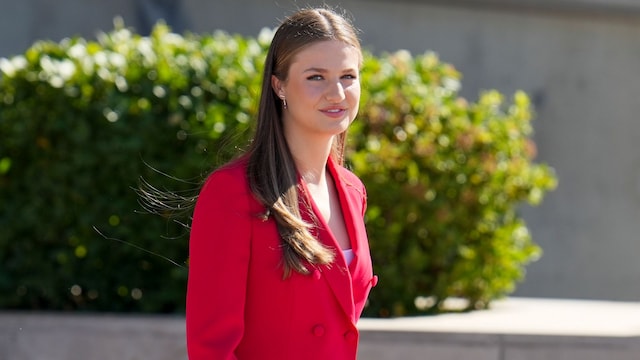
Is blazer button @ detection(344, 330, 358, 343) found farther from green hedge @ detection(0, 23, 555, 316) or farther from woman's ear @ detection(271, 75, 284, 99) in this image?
green hedge @ detection(0, 23, 555, 316)

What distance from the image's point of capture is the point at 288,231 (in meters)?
2.59

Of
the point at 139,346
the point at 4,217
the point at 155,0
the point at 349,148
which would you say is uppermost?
the point at 155,0

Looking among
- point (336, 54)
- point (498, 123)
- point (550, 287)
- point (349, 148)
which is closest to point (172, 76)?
point (349, 148)

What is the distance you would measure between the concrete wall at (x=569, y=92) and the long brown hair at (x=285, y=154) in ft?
21.9

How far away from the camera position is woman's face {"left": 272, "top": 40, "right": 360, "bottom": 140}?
Answer: 2721 millimetres

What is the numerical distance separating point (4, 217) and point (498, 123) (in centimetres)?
299

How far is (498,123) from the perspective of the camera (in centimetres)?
678

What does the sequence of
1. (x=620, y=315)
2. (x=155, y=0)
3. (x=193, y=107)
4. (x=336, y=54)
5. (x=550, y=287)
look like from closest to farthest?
(x=336, y=54) < (x=193, y=107) < (x=620, y=315) < (x=155, y=0) < (x=550, y=287)

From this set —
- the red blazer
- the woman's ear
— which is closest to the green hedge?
the woman's ear

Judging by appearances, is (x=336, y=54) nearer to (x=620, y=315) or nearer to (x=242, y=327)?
(x=242, y=327)

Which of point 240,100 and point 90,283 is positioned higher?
point 240,100

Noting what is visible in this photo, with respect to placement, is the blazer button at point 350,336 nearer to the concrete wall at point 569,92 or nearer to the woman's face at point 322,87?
the woman's face at point 322,87

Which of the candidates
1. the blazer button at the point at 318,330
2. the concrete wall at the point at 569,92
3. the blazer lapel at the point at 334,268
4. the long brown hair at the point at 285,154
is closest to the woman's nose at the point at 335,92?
the long brown hair at the point at 285,154

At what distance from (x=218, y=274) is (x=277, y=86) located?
1.81 ft
